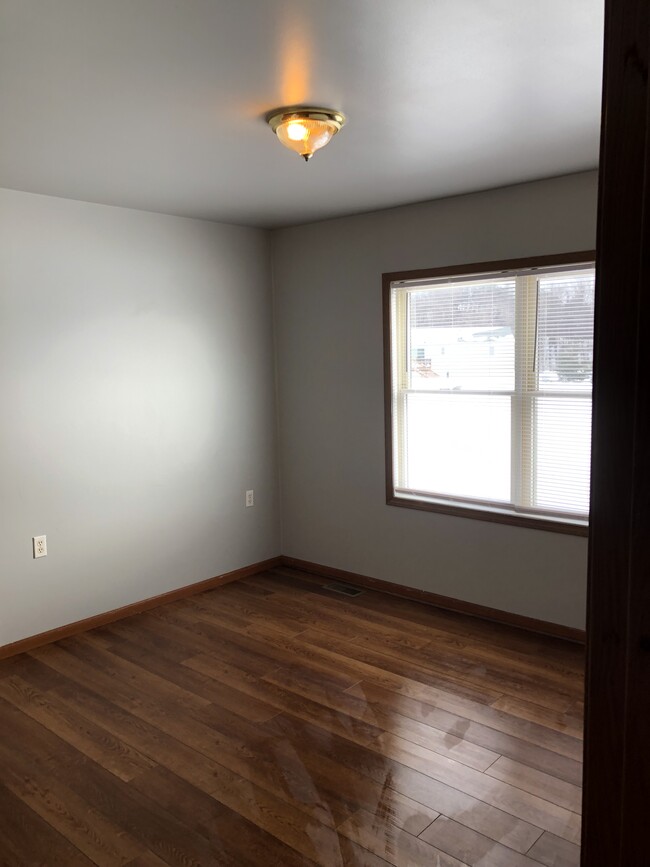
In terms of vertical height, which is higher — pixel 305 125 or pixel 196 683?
pixel 305 125

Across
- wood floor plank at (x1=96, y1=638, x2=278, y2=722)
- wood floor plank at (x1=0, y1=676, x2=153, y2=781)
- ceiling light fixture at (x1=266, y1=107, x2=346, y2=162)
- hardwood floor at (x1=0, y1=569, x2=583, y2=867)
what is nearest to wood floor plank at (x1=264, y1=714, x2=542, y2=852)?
hardwood floor at (x1=0, y1=569, x2=583, y2=867)

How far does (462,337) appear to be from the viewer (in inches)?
157

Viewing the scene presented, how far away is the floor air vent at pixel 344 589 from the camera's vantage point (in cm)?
448

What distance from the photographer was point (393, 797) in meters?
2.41

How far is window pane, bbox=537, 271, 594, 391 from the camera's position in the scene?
3.53m

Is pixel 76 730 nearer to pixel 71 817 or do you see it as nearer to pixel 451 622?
pixel 71 817

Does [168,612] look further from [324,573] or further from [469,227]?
[469,227]

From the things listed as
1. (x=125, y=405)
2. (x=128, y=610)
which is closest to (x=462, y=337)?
(x=125, y=405)

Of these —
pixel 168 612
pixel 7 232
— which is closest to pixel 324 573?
pixel 168 612

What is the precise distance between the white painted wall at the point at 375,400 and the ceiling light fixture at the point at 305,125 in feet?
4.97

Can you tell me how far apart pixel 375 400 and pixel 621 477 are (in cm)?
372

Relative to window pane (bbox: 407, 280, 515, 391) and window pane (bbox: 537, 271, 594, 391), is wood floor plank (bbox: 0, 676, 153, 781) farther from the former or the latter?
window pane (bbox: 537, 271, 594, 391)

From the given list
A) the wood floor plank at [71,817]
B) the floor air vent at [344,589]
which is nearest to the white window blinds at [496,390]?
the floor air vent at [344,589]

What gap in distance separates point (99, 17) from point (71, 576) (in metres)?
2.97
